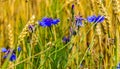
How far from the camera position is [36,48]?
1563 millimetres

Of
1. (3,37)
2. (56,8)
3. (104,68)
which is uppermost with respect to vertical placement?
(56,8)

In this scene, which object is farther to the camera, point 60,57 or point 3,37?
point 3,37

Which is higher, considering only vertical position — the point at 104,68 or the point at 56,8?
the point at 56,8

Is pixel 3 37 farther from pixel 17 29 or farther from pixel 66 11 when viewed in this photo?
pixel 66 11

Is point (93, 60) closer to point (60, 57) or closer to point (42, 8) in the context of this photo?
point (60, 57)

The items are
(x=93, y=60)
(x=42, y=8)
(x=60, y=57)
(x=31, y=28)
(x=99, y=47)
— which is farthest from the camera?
Answer: (x=42, y=8)

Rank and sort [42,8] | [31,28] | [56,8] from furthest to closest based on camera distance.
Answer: [42,8] < [56,8] < [31,28]

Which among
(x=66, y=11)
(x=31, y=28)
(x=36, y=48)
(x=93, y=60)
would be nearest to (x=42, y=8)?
(x=66, y=11)

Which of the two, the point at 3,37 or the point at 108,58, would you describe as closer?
the point at 108,58

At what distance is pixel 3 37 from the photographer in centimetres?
191

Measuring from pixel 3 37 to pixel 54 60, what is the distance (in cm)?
66

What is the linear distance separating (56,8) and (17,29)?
0.23 m

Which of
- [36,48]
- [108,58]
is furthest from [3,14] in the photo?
[108,58]

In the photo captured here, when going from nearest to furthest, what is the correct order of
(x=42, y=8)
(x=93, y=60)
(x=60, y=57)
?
(x=60, y=57) < (x=93, y=60) < (x=42, y=8)
